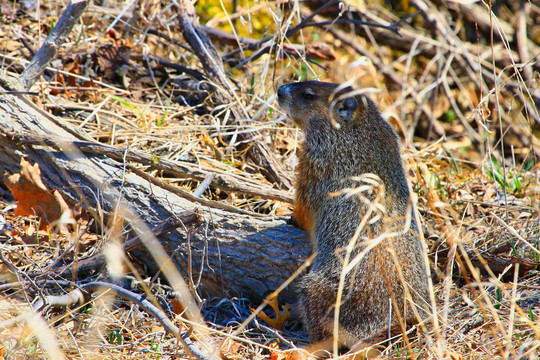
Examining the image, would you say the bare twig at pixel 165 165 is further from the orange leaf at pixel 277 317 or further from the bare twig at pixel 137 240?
the orange leaf at pixel 277 317

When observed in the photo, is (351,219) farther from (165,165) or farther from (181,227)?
(165,165)

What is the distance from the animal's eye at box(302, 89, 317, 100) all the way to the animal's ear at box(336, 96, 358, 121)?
0.27 metres

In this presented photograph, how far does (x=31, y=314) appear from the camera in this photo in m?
2.79

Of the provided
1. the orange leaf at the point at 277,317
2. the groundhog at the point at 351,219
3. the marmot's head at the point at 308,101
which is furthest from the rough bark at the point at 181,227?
the marmot's head at the point at 308,101

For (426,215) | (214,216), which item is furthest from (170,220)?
(426,215)

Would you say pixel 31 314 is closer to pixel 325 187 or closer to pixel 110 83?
pixel 325 187

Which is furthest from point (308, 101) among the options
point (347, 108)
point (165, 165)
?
point (165, 165)

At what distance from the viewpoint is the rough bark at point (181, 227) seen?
3633 mm

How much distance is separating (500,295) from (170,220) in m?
2.34

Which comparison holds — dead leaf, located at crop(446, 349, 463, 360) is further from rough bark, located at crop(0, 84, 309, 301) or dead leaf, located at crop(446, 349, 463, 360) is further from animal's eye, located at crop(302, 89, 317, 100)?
animal's eye, located at crop(302, 89, 317, 100)

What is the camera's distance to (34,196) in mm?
3752

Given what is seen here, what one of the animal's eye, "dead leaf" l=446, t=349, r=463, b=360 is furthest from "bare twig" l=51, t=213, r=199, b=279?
"dead leaf" l=446, t=349, r=463, b=360

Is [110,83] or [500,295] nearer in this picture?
[500,295]

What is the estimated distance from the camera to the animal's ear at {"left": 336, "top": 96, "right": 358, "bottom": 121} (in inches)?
145
